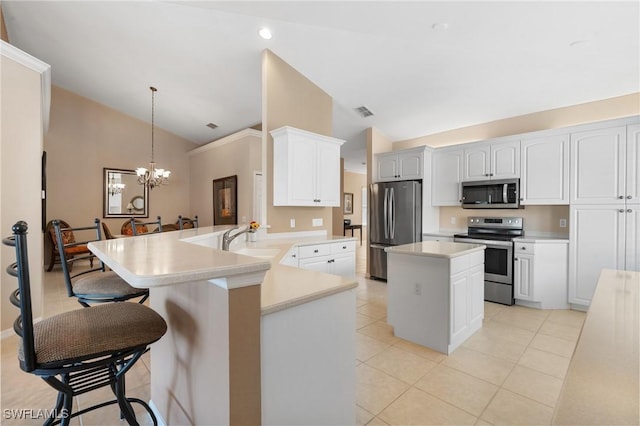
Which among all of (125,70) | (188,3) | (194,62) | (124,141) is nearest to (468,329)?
(188,3)

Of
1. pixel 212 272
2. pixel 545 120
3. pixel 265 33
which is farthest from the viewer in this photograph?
pixel 545 120

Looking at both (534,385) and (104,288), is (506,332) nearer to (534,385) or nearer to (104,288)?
(534,385)

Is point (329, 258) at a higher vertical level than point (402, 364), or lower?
higher

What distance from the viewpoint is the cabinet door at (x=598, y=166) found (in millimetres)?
3252

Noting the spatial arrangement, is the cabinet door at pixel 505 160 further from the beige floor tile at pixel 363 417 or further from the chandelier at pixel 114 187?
the chandelier at pixel 114 187

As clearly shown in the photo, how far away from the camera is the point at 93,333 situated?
3.49ft

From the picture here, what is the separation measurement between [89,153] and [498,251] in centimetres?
804

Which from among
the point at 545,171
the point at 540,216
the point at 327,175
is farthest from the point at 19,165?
the point at 540,216

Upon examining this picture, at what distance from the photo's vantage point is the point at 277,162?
12.3 feet

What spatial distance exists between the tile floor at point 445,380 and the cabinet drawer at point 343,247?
0.94 m

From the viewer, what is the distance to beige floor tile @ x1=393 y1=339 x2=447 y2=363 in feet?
7.98

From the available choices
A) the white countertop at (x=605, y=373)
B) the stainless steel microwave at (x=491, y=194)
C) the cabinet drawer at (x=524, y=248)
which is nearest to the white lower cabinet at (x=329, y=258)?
the stainless steel microwave at (x=491, y=194)

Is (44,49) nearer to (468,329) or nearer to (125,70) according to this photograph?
(125,70)

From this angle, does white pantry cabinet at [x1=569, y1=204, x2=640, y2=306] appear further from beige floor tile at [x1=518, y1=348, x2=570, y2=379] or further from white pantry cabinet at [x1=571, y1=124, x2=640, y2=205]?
beige floor tile at [x1=518, y1=348, x2=570, y2=379]
